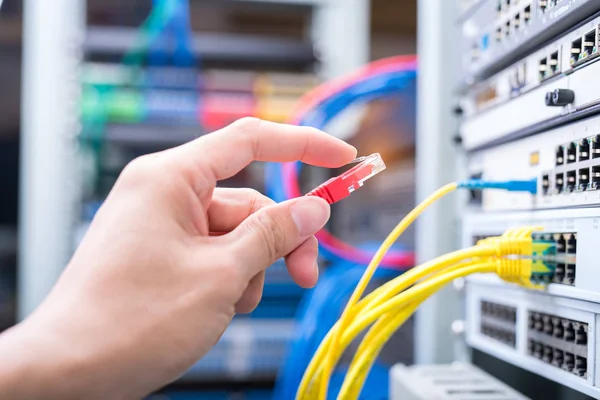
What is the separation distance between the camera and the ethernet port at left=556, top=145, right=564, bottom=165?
596 millimetres

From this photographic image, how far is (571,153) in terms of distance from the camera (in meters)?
0.58

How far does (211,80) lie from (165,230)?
1.11m

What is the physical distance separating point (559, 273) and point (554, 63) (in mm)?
223

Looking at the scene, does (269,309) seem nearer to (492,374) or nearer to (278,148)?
(492,374)

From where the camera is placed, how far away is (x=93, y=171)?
62.7 inches

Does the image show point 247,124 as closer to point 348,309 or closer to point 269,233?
point 269,233

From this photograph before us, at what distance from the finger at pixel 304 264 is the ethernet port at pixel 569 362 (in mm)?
276

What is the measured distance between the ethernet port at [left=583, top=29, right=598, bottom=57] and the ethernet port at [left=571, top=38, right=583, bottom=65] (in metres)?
0.01

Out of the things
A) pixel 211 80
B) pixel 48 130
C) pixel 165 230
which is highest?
pixel 211 80

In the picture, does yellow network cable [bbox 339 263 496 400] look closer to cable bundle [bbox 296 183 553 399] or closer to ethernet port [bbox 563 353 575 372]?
cable bundle [bbox 296 183 553 399]

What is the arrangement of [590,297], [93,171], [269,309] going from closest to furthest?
[590,297] < [269,309] < [93,171]

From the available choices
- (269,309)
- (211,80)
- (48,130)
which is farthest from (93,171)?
(269,309)

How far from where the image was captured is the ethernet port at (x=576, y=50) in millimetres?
556

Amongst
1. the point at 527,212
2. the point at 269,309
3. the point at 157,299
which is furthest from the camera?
the point at 269,309
